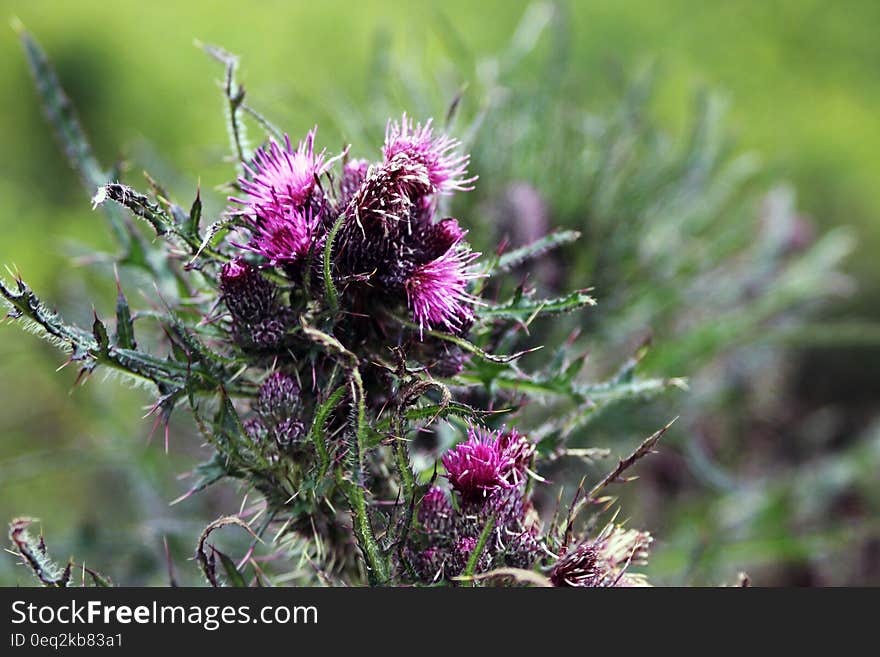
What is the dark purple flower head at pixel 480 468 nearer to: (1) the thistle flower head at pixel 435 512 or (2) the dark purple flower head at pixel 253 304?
(1) the thistle flower head at pixel 435 512

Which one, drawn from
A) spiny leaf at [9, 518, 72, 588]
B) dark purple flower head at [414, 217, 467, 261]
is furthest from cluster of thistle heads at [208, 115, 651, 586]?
spiny leaf at [9, 518, 72, 588]

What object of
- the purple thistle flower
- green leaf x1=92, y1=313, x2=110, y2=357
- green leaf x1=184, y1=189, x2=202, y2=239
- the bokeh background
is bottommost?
green leaf x1=92, y1=313, x2=110, y2=357

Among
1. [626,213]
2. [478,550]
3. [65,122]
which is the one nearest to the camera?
[478,550]

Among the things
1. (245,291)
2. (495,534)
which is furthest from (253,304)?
(495,534)

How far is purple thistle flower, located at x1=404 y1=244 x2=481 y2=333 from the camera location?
54 centimetres

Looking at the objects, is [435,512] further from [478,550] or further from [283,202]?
[283,202]

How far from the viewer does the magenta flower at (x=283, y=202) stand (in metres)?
0.53

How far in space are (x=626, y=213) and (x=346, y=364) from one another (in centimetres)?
75

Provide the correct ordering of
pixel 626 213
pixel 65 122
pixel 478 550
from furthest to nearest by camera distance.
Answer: pixel 626 213
pixel 65 122
pixel 478 550

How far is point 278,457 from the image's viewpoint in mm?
543

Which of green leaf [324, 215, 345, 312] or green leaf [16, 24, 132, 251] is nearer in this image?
green leaf [324, 215, 345, 312]

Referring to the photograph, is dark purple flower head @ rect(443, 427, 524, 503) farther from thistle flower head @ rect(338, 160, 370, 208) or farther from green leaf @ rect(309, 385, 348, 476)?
thistle flower head @ rect(338, 160, 370, 208)

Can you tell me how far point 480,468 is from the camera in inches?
20.9

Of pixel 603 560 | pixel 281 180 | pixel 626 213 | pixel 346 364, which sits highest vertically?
pixel 626 213
